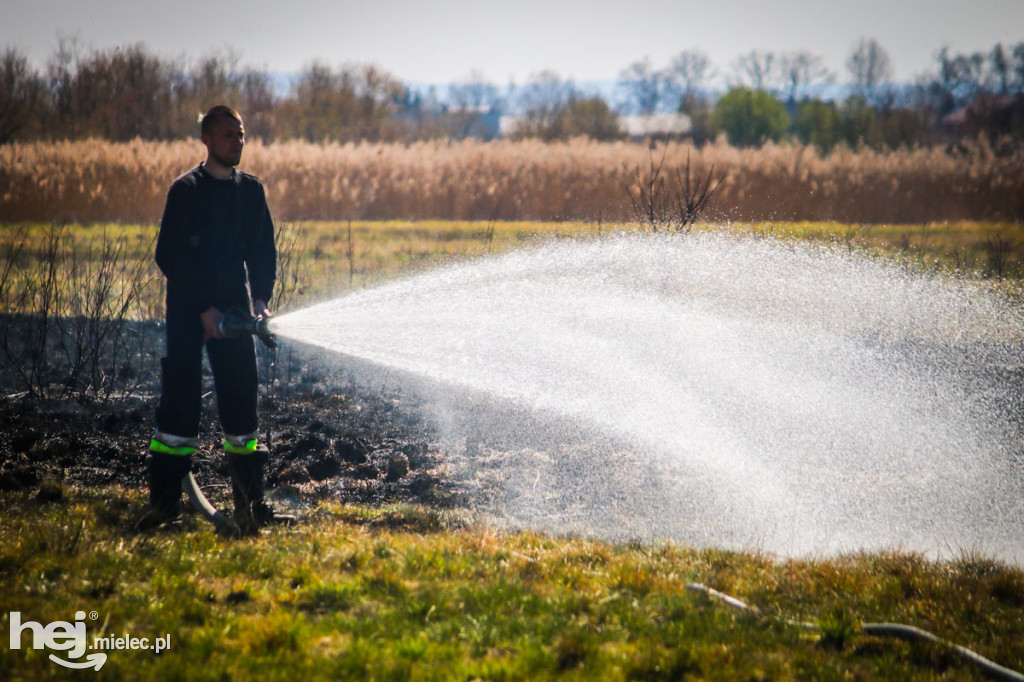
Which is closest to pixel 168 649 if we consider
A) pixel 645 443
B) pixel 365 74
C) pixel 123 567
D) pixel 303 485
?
pixel 123 567

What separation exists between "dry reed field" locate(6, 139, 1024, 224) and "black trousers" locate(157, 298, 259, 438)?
1333 centimetres

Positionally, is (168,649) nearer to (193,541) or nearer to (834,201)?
(193,541)

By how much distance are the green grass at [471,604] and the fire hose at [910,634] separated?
0.18 feet

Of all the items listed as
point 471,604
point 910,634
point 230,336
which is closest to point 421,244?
point 230,336

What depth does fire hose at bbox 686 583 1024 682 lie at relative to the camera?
3.50 meters

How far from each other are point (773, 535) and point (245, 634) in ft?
12.8

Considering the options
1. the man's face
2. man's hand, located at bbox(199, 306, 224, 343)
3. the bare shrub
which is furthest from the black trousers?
the bare shrub

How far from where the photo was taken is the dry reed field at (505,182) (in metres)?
17.9

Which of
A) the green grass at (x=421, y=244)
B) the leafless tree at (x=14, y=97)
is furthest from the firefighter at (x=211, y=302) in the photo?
the leafless tree at (x=14, y=97)

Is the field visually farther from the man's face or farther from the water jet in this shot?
the man's face

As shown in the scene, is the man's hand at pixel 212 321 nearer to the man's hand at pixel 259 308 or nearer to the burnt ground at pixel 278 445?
the man's hand at pixel 259 308

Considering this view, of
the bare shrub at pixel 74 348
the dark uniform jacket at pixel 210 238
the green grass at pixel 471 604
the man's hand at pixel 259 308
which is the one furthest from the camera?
the bare shrub at pixel 74 348

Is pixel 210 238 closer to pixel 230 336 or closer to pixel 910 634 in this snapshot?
pixel 230 336

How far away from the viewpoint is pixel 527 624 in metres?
3.81
